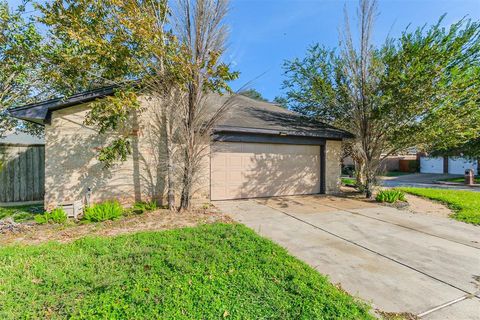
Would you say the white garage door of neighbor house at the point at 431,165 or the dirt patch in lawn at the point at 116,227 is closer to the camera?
the dirt patch in lawn at the point at 116,227

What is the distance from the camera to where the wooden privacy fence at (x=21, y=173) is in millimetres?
7156

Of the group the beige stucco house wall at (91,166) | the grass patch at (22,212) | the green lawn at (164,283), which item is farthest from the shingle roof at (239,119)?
the green lawn at (164,283)

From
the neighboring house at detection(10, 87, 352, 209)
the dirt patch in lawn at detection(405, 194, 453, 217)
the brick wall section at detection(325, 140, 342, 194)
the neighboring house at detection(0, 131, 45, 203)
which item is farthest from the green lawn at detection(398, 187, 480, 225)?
the neighboring house at detection(0, 131, 45, 203)

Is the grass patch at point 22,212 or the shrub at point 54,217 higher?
the shrub at point 54,217

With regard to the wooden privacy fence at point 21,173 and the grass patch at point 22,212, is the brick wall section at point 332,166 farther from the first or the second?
the wooden privacy fence at point 21,173

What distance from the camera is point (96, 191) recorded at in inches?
244

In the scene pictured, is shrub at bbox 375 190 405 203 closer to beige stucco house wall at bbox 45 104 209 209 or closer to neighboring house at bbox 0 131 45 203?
beige stucco house wall at bbox 45 104 209 209

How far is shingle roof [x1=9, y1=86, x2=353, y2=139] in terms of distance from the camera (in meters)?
5.42

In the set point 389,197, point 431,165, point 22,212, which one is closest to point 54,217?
point 22,212

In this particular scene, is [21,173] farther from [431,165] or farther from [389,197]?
[431,165]

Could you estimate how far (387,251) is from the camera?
394cm

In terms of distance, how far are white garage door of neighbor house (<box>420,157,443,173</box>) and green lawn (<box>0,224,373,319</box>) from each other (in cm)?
2750

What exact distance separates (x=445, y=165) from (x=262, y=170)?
25154mm

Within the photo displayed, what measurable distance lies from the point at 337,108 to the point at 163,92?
22.4 feet
